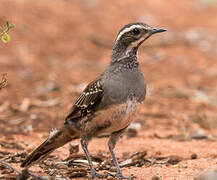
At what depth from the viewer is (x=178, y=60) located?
16.6 meters

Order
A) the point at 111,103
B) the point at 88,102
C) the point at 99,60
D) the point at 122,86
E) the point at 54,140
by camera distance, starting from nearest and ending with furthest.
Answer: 1. the point at 111,103
2. the point at 122,86
3. the point at 88,102
4. the point at 54,140
5. the point at 99,60

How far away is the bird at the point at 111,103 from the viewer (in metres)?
6.13

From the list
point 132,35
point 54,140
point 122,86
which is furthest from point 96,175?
point 132,35

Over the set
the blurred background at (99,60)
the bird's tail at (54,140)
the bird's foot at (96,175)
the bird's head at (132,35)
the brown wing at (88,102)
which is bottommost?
the bird's foot at (96,175)

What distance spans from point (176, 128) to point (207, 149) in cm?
185

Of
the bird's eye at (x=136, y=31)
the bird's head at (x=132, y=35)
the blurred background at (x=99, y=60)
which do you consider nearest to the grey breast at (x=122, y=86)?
the bird's head at (x=132, y=35)

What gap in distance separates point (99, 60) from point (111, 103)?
1018 centimetres

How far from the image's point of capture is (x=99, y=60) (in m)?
16.2

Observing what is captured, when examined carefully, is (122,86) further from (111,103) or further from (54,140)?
(54,140)

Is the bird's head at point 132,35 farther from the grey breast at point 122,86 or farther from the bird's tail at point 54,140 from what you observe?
the bird's tail at point 54,140

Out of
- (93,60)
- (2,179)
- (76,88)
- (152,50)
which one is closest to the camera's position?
(2,179)

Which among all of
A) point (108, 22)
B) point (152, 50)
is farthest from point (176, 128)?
point (108, 22)

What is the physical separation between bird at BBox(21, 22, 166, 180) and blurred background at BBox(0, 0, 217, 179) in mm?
2606

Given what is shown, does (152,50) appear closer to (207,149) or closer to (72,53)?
(72,53)
